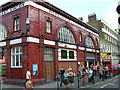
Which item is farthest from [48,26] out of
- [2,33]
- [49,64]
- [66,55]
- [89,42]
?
[89,42]

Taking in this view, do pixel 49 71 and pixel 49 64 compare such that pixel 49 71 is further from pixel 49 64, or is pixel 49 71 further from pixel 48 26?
pixel 48 26

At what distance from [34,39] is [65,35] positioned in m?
7.02

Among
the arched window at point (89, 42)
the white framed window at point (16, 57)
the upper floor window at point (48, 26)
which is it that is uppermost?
the upper floor window at point (48, 26)

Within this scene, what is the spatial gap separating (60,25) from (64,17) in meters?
1.81

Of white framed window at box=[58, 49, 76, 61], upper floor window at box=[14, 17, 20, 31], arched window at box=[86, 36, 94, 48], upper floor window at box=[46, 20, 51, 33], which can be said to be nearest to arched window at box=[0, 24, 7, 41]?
upper floor window at box=[14, 17, 20, 31]

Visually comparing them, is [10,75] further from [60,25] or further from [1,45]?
[60,25]

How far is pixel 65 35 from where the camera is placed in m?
21.1

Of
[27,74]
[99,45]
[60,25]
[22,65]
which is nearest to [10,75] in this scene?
[22,65]

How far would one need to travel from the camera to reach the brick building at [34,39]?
→ 48.3ft

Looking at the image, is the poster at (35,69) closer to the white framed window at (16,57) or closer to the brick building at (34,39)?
the brick building at (34,39)

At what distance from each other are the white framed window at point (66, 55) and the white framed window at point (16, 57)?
530 centimetres

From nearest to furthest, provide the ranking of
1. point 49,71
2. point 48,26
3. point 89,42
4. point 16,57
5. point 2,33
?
point 16,57
point 49,71
point 48,26
point 2,33
point 89,42

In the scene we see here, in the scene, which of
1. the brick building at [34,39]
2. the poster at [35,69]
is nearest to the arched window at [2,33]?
the brick building at [34,39]

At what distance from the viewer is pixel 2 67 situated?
17.7 metres
